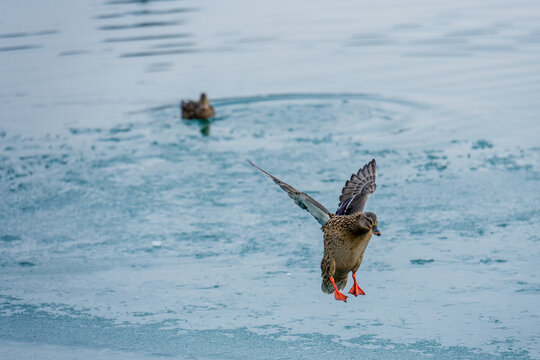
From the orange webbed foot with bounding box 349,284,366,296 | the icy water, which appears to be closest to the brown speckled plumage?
the orange webbed foot with bounding box 349,284,366,296

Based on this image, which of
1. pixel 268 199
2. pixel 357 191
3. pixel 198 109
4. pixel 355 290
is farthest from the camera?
pixel 198 109

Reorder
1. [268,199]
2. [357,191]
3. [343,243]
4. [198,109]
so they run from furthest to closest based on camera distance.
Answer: [198,109]
[268,199]
[357,191]
[343,243]

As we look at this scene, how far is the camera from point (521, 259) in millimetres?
4961

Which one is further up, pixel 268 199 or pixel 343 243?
pixel 343 243

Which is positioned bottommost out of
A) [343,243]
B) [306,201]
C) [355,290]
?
[355,290]

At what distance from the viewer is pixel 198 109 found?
868 centimetres

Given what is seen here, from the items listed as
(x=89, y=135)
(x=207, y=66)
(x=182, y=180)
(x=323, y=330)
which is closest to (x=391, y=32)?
(x=207, y=66)

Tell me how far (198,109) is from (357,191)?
420cm

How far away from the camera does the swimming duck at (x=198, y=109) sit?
8.68 meters

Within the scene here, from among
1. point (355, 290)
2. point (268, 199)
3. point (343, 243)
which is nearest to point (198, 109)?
point (268, 199)

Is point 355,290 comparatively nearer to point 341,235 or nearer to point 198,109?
point 341,235

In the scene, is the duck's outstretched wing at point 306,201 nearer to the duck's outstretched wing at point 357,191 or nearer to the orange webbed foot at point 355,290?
the duck's outstretched wing at point 357,191

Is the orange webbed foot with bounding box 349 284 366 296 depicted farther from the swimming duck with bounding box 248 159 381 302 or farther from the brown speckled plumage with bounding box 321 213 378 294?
the brown speckled plumage with bounding box 321 213 378 294

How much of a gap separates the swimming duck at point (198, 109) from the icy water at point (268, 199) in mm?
122
